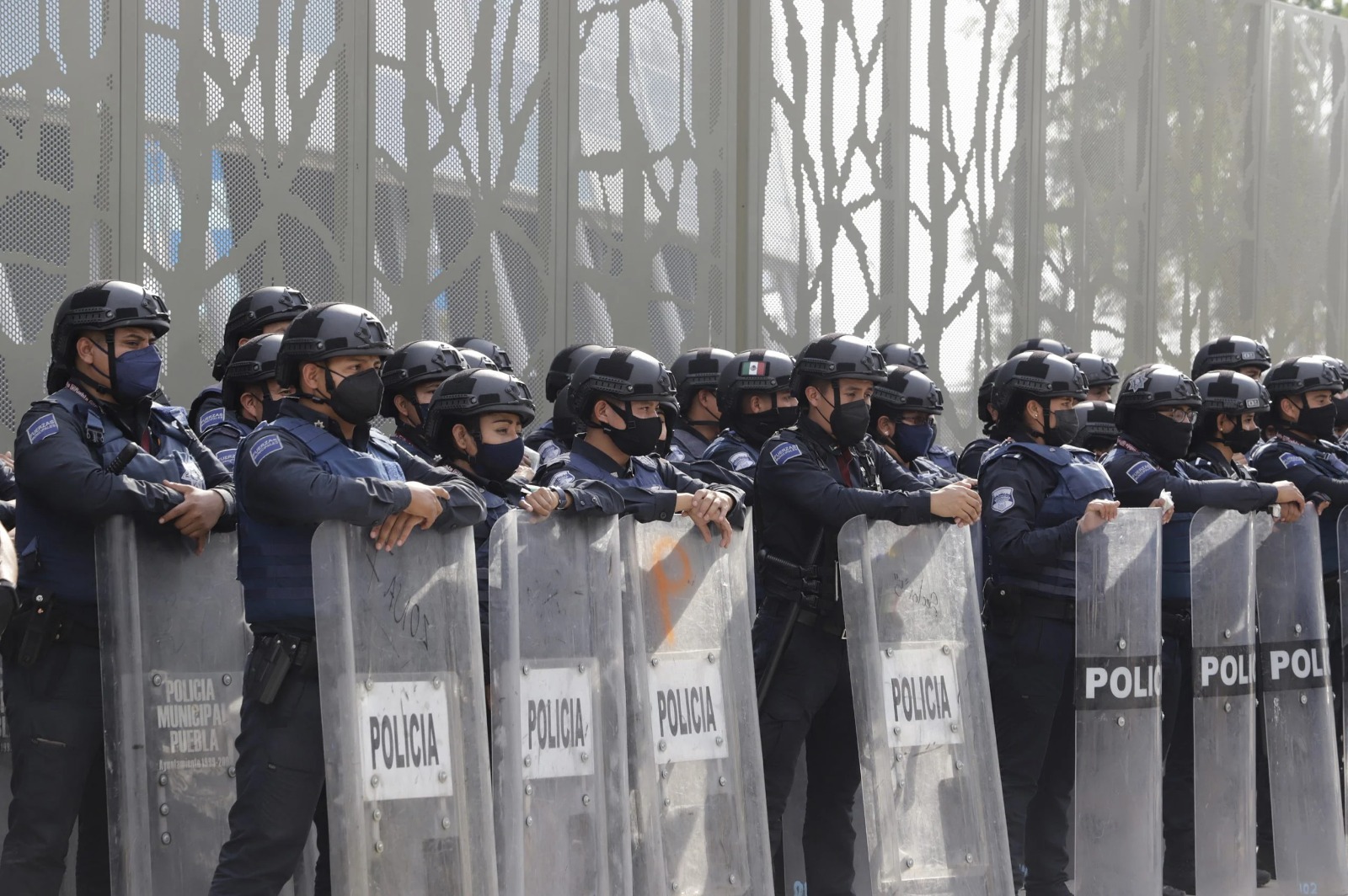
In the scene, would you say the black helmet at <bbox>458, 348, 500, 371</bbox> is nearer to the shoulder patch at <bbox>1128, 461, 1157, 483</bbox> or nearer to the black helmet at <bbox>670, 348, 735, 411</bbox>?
the black helmet at <bbox>670, 348, 735, 411</bbox>

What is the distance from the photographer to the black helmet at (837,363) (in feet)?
19.0

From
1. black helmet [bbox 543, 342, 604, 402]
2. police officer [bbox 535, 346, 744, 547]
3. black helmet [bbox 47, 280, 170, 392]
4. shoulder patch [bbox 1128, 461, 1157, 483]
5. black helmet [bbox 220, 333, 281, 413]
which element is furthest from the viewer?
black helmet [bbox 543, 342, 604, 402]

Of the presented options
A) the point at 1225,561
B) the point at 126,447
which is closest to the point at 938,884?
the point at 1225,561

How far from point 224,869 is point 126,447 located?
127 cm

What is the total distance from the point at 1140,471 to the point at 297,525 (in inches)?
140

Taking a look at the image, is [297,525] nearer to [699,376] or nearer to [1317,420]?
[699,376]

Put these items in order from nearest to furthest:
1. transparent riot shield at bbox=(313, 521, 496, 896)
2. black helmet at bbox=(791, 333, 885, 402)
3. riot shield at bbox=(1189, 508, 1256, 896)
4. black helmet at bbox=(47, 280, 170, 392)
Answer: transparent riot shield at bbox=(313, 521, 496, 896)
black helmet at bbox=(47, 280, 170, 392)
black helmet at bbox=(791, 333, 885, 402)
riot shield at bbox=(1189, 508, 1256, 896)

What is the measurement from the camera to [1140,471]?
6609 millimetres

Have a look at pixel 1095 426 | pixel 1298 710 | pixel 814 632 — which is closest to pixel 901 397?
pixel 1095 426

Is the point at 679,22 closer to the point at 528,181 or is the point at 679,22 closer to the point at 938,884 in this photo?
the point at 528,181

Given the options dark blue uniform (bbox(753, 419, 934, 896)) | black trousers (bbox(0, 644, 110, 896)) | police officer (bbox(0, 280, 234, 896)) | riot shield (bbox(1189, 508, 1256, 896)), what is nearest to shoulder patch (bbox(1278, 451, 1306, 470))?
riot shield (bbox(1189, 508, 1256, 896))

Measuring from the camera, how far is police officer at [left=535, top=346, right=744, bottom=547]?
530 centimetres

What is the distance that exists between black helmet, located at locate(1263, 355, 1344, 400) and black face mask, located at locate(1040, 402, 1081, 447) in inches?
73.1

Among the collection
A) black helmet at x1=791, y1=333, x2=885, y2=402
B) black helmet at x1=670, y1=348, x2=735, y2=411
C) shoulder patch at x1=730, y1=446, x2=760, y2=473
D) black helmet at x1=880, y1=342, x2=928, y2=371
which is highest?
black helmet at x1=880, y1=342, x2=928, y2=371
